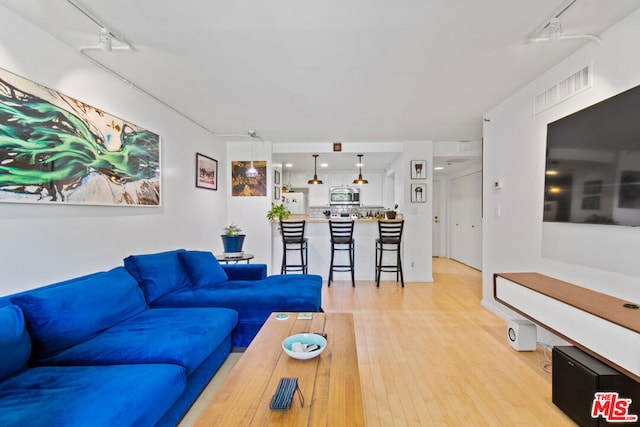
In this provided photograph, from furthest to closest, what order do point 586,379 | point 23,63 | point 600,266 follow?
point 600,266 → point 23,63 → point 586,379

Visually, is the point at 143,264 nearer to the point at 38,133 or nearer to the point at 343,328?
the point at 38,133

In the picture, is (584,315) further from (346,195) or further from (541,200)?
(346,195)

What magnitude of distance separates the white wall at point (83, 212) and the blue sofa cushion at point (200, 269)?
0.47 m

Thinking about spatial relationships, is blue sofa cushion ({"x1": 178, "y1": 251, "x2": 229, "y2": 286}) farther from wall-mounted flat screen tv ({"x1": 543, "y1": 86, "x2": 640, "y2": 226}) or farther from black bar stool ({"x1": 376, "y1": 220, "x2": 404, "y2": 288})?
wall-mounted flat screen tv ({"x1": 543, "y1": 86, "x2": 640, "y2": 226})

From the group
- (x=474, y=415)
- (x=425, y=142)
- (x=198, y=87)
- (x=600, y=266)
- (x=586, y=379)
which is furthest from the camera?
(x=425, y=142)

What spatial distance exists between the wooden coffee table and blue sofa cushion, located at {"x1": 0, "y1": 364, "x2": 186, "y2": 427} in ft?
1.20

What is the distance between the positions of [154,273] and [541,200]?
11.3 ft

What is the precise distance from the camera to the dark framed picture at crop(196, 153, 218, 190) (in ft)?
14.1

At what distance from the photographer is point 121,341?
5.73 ft

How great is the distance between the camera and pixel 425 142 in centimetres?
520

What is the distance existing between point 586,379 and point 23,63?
381 cm

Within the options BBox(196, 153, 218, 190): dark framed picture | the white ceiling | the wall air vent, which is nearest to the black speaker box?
the wall air vent

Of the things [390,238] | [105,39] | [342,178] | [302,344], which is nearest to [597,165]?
[302,344]

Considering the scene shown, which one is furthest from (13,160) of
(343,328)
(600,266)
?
(600,266)
